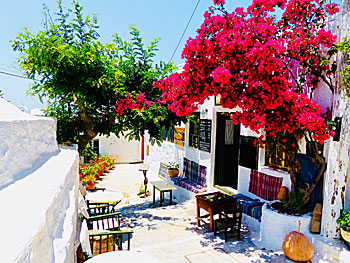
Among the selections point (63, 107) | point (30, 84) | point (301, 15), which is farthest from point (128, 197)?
point (301, 15)

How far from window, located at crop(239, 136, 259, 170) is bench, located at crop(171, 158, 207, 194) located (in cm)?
201

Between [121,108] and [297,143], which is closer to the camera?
[297,143]

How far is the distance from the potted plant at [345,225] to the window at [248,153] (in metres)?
2.59

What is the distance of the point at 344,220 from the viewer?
14.7 ft

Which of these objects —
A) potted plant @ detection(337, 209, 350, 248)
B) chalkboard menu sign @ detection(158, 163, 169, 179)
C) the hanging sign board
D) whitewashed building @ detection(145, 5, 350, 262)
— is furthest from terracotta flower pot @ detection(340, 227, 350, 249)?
chalkboard menu sign @ detection(158, 163, 169, 179)

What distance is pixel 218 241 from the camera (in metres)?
5.69

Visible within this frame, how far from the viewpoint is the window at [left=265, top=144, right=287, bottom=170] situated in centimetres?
629

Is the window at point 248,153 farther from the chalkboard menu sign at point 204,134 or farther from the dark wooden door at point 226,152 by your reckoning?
the chalkboard menu sign at point 204,134

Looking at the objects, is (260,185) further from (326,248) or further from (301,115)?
(301,115)

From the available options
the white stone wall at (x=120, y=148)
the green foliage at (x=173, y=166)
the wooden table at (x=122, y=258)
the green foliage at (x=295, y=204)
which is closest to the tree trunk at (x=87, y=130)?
the green foliage at (x=173, y=166)

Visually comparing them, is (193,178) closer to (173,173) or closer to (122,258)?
(173,173)

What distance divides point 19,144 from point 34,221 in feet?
2.93

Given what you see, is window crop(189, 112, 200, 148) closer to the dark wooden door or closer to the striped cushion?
the dark wooden door

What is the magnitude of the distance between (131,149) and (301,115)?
681 inches
